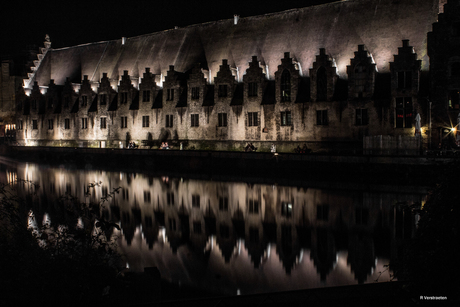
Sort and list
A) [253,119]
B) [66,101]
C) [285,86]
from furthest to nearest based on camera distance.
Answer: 1. [66,101]
2. [253,119]
3. [285,86]

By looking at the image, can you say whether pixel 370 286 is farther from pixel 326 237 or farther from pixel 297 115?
pixel 297 115

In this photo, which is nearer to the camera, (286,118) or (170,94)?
(286,118)

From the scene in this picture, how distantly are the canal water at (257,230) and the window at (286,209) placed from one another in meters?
0.05

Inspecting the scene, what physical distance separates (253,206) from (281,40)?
30.2 meters

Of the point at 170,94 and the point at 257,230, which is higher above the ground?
the point at 170,94

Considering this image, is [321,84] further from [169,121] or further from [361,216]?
[361,216]

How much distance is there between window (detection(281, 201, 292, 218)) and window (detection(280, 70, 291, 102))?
71.2ft

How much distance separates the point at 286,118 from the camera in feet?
143

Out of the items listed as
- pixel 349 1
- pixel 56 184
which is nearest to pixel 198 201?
pixel 56 184

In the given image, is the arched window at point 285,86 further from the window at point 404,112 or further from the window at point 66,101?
the window at point 66,101

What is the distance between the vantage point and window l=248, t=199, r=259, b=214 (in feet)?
72.7

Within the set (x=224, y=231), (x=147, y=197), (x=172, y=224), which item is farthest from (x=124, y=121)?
(x=224, y=231)

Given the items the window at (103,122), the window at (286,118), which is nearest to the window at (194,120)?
the window at (286,118)

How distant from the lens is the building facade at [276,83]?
37.5 m
